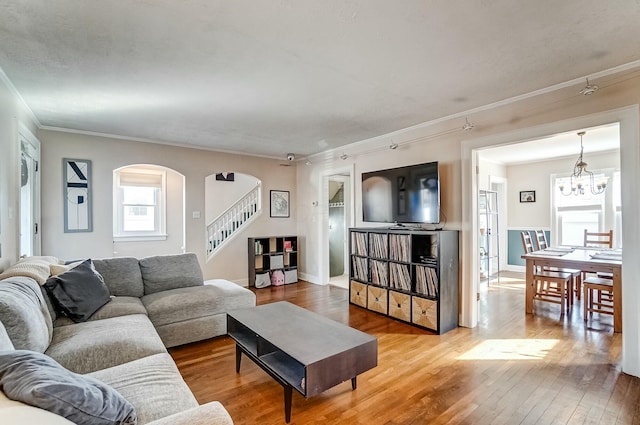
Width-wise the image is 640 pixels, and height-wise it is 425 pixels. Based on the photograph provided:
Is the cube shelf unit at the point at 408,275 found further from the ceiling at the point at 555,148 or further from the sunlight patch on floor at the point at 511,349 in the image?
the ceiling at the point at 555,148

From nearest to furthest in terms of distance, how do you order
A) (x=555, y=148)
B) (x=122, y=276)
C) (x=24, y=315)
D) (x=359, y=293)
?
(x=24, y=315) → (x=122, y=276) → (x=359, y=293) → (x=555, y=148)

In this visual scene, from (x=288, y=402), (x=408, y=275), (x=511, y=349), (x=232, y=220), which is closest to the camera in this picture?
(x=288, y=402)

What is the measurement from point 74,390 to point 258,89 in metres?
2.52

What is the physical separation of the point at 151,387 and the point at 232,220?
189 inches

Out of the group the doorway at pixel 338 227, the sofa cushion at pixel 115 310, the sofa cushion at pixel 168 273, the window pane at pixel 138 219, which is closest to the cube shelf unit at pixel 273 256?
the doorway at pixel 338 227

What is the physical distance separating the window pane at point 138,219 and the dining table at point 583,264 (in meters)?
6.61

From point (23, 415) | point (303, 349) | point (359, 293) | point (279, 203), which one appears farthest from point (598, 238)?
point (23, 415)

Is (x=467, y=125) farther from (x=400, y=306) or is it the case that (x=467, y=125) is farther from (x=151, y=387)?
(x=151, y=387)

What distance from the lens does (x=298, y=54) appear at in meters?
2.23

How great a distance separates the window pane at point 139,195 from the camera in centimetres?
613

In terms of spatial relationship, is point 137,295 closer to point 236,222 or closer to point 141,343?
point 141,343

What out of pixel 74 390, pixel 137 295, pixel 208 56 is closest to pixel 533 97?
pixel 208 56

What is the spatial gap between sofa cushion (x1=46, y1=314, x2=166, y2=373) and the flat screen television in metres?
3.03

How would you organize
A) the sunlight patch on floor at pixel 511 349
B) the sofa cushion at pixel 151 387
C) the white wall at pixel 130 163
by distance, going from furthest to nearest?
the white wall at pixel 130 163 < the sunlight patch on floor at pixel 511 349 < the sofa cushion at pixel 151 387
